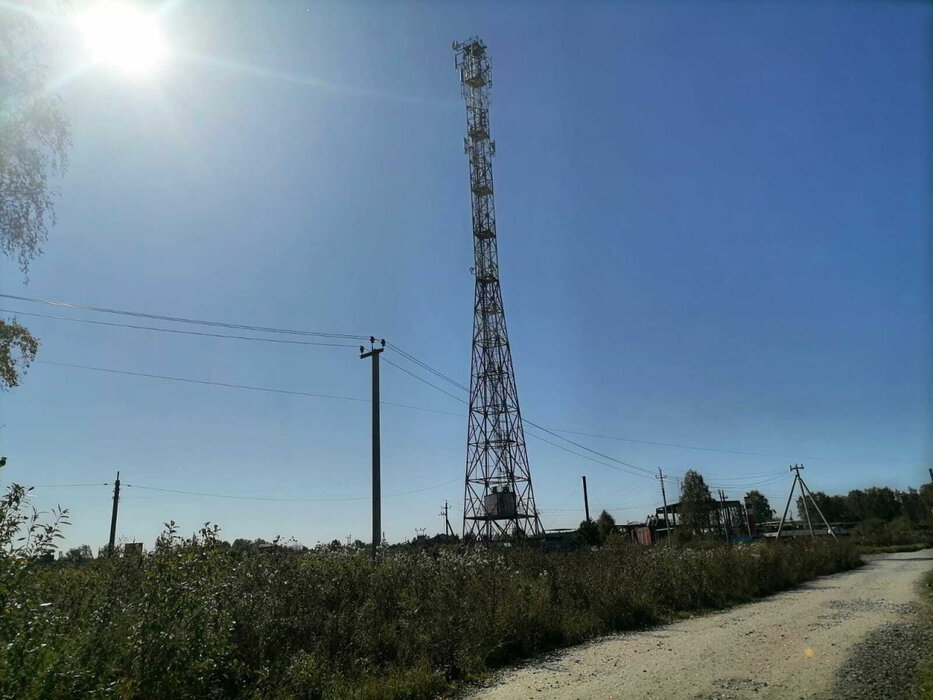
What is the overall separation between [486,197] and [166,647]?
32030 mm

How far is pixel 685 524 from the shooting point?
54625 mm

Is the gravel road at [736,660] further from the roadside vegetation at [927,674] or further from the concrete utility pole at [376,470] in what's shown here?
the concrete utility pole at [376,470]

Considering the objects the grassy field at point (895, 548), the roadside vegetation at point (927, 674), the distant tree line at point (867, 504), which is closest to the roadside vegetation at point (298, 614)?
the roadside vegetation at point (927, 674)

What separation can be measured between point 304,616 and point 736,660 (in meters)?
6.33

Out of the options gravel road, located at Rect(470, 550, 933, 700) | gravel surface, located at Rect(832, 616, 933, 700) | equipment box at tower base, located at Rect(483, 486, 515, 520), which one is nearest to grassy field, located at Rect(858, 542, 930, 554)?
equipment box at tower base, located at Rect(483, 486, 515, 520)

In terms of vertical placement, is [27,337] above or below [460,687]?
above

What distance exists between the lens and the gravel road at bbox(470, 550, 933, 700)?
6980mm

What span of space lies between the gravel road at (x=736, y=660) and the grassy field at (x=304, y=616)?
2.98ft

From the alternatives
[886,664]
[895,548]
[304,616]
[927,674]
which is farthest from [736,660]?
[895,548]

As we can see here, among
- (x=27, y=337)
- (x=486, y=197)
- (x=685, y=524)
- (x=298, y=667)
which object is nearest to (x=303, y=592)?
(x=298, y=667)

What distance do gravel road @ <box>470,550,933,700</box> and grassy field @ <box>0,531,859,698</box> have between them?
0.91 metres

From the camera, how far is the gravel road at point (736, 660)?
22.9 ft

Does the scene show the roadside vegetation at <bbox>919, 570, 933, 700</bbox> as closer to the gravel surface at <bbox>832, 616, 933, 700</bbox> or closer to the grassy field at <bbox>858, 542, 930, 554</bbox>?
the gravel surface at <bbox>832, 616, 933, 700</bbox>

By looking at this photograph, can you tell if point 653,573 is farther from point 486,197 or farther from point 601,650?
point 486,197
